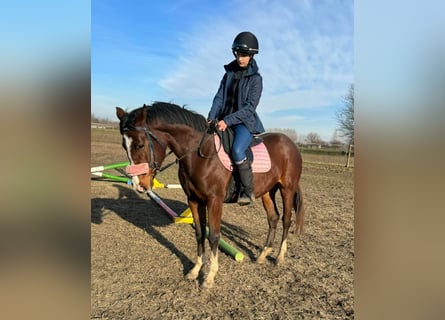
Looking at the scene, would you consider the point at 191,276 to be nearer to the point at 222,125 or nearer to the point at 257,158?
the point at 257,158

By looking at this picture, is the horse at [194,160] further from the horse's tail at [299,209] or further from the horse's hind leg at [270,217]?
the horse's tail at [299,209]

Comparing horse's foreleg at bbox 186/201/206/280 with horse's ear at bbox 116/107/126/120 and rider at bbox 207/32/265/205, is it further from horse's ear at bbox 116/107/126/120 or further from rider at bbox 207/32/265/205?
horse's ear at bbox 116/107/126/120

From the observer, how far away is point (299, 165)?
4.70 m

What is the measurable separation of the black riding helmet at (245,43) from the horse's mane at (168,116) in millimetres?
933

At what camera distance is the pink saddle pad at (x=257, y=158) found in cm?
367

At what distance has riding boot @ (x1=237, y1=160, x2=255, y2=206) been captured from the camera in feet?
12.1

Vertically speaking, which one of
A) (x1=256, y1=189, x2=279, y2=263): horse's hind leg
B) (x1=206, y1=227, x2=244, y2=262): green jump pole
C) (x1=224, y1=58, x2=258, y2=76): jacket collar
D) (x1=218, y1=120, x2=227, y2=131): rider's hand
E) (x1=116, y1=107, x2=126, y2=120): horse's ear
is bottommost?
(x1=206, y1=227, x2=244, y2=262): green jump pole

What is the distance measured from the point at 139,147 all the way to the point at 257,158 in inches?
61.8

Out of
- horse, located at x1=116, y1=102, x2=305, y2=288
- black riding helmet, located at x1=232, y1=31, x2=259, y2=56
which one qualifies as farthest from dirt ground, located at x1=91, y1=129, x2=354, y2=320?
black riding helmet, located at x1=232, y1=31, x2=259, y2=56

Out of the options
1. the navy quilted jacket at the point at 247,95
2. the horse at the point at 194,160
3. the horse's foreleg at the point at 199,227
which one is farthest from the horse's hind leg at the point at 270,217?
the navy quilted jacket at the point at 247,95
